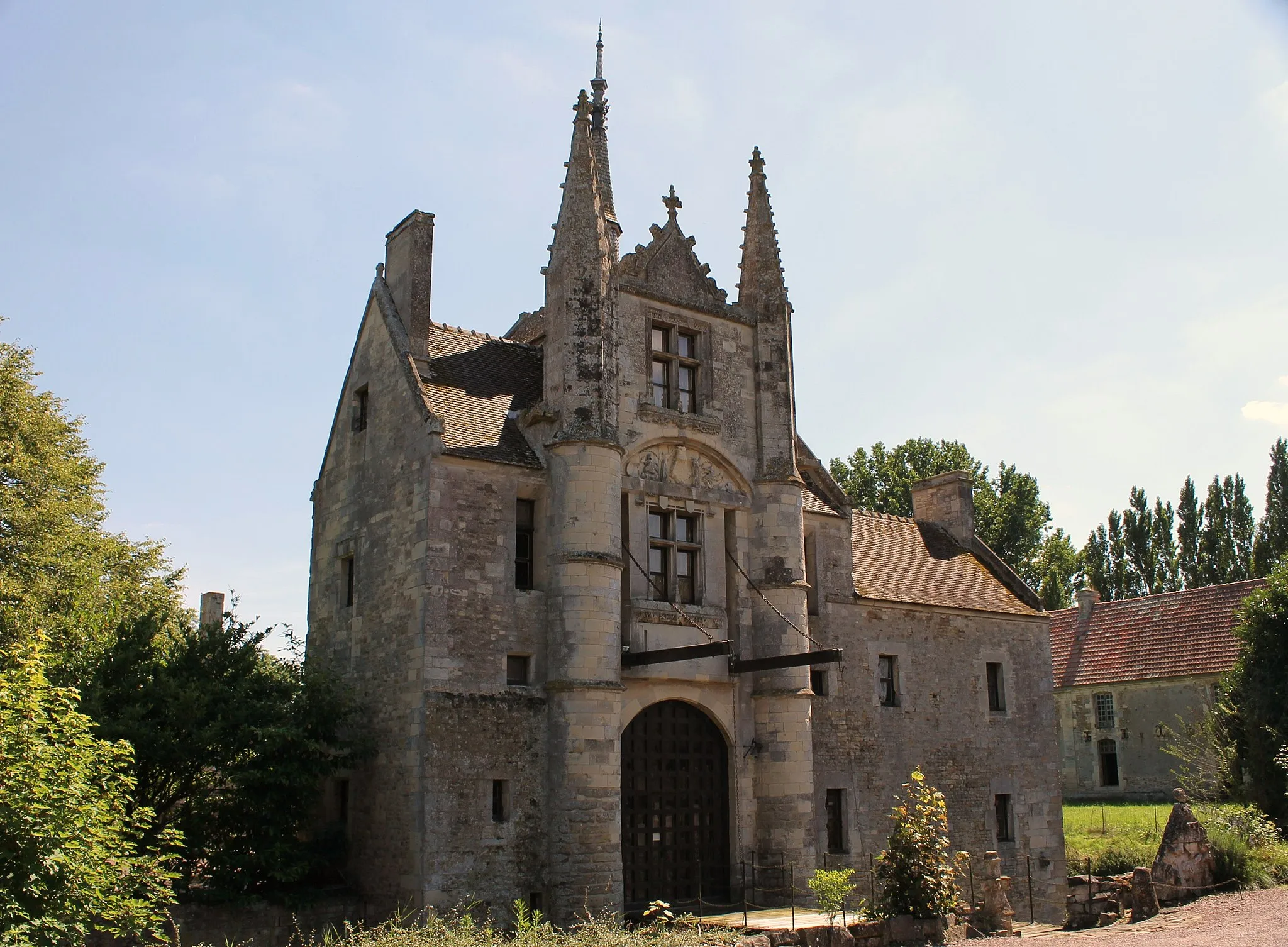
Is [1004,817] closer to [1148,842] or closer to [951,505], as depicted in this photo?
[1148,842]

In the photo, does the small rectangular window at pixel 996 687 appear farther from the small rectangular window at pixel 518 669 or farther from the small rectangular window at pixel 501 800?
the small rectangular window at pixel 501 800

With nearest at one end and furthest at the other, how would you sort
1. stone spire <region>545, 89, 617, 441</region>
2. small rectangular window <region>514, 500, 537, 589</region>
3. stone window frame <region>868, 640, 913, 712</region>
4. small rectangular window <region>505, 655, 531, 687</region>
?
small rectangular window <region>505, 655, 531, 687</region> → stone spire <region>545, 89, 617, 441</region> → small rectangular window <region>514, 500, 537, 589</region> → stone window frame <region>868, 640, 913, 712</region>

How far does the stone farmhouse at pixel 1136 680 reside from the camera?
38938 millimetres

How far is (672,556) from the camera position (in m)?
22.0

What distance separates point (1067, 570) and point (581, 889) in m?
45.5

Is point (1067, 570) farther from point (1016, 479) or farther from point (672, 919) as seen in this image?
point (672, 919)

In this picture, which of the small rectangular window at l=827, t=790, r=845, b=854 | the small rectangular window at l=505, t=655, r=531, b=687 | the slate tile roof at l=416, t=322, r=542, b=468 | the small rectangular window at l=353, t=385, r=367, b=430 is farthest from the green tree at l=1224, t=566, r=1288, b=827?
the small rectangular window at l=353, t=385, r=367, b=430

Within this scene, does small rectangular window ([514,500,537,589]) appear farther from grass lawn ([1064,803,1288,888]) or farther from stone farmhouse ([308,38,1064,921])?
grass lawn ([1064,803,1288,888])

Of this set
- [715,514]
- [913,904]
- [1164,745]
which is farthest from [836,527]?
[1164,745]

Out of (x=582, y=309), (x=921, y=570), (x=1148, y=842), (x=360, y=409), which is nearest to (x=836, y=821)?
(x=921, y=570)

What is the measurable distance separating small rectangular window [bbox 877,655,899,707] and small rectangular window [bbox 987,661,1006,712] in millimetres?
3198

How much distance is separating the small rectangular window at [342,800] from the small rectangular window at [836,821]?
9.93 m

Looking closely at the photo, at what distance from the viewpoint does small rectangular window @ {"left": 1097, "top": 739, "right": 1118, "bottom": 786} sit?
4175 centimetres

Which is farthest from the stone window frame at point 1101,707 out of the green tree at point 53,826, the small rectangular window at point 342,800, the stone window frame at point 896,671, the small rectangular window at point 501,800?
the green tree at point 53,826
